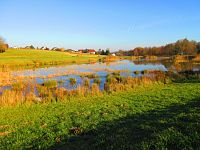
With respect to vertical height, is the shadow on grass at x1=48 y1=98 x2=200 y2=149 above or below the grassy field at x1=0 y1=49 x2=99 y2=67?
below

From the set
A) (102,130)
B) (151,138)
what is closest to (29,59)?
(102,130)

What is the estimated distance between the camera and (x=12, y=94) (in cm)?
2045

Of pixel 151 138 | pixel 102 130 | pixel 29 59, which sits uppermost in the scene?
pixel 29 59

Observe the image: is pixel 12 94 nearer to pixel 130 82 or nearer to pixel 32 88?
pixel 32 88

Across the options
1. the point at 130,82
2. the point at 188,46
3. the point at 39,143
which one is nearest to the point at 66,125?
the point at 39,143

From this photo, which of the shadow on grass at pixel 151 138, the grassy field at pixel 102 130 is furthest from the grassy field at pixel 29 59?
the shadow on grass at pixel 151 138

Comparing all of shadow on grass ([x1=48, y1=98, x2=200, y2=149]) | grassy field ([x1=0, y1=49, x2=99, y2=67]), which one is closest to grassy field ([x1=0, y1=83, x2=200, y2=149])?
shadow on grass ([x1=48, y1=98, x2=200, y2=149])

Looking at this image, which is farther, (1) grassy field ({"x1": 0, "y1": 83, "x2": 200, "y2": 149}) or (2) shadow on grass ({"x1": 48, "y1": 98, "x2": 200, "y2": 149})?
(1) grassy field ({"x1": 0, "y1": 83, "x2": 200, "y2": 149})

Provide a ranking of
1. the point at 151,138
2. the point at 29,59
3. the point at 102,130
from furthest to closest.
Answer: the point at 29,59 → the point at 102,130 → the point at 151,138

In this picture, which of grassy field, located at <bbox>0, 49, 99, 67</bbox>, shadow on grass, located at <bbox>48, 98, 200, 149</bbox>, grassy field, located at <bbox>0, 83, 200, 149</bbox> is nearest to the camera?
shadow on grass, located at <bbox>48, 98, 200, 149</bbox>

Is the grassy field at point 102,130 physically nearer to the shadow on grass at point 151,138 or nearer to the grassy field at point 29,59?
the shadow on grass at point 151,138

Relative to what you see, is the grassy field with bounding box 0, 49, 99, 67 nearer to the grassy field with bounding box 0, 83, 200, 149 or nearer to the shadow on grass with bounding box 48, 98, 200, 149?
the grassy field with bounding box 0, 83, 200, 149

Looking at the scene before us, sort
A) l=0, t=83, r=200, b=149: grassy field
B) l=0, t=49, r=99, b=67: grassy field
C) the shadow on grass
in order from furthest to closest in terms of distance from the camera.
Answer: l=0, t=49, r=99, b=67: grassy field
l=0, t=83, r=200, b=149: grassy field
the shadow on grass

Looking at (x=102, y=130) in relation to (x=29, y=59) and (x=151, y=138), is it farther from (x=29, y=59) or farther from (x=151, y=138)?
(x=29, y=59)
